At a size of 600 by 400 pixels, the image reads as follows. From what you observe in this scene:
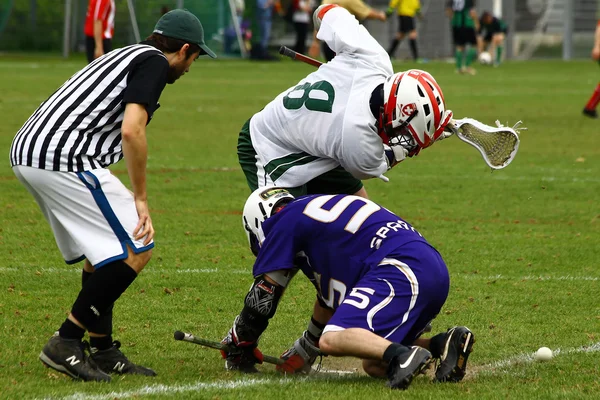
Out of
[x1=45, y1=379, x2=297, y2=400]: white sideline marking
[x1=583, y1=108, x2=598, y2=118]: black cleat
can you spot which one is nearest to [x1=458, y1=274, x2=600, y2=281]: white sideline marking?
[x1=45, y1=379, x2=297, y2=400]: white sideline marking

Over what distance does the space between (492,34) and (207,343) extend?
32684mm

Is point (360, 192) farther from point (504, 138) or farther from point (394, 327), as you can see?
point (394, 327)

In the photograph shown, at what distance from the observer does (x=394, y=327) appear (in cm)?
515

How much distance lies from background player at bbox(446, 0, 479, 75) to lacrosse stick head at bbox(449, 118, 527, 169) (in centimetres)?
2391

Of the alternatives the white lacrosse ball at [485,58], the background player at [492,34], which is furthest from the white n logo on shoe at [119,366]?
the white lacrosse ball at [485,58]

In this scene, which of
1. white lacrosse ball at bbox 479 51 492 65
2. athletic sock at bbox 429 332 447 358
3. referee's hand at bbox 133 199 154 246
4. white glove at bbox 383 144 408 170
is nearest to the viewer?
referee's hand at bbox 133 199 154 246

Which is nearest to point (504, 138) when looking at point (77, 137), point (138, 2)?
point (77, 137)

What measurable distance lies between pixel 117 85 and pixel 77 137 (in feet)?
1.04

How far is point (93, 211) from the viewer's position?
514cm

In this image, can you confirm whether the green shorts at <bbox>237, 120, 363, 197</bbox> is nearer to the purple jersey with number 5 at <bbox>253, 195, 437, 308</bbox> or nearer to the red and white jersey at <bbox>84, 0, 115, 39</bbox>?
the purple jersey with number 5 at <bbox>253, 195, 437, 308</bbox>

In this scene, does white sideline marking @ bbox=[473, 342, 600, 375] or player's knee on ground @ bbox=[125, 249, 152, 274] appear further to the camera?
white sideline marking @ bbox=[473, 342, 600, 375]

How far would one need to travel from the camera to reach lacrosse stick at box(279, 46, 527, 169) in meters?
6.44

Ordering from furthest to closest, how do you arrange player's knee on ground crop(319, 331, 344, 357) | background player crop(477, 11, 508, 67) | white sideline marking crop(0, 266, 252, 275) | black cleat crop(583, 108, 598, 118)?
background player crop(477, 11, 508, 67), black cleat crop(583, 108, 598, 118), white sideline marking crop(0, 266, 252, 275), player's knee on ground crop(319, 331, 344, 357)

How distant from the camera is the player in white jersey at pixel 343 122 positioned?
580 centimetres
